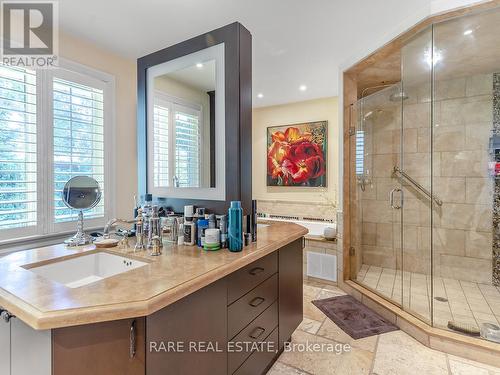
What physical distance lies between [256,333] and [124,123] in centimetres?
240

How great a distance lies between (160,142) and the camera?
2.00m

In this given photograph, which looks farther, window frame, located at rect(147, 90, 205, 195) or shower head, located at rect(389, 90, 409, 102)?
shower head, located at rect(389, 90, 409, 102)

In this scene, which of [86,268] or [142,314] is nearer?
[142,314]

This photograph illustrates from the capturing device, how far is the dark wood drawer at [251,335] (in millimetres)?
1305

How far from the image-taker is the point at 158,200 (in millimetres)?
2041

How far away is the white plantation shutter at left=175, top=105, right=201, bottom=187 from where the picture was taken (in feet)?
6.05

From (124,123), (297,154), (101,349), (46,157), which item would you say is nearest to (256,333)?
(101,349)

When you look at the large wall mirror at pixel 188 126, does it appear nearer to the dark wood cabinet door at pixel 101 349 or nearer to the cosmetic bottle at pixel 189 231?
the cosmetic bottle at pixel 189 231

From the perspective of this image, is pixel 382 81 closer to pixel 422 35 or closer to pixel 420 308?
pixel 422 35

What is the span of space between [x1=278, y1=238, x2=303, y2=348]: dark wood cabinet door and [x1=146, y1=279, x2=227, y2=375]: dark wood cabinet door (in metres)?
0.64

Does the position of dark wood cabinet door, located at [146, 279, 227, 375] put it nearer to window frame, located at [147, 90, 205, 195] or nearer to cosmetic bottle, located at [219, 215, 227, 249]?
cosmetic bottle, located at [219, 215, 227, 249]

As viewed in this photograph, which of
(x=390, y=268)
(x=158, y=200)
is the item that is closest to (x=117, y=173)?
(x=158, y=200)

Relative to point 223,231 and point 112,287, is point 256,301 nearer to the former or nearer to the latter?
point 223,231

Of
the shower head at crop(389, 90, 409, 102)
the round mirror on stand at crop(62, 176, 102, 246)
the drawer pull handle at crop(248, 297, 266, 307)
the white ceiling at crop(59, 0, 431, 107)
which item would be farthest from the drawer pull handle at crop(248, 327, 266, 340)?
the shower head at crop(389, 90, 409, 102)
